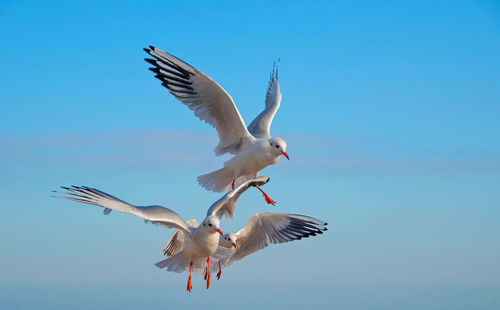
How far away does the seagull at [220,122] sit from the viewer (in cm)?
900

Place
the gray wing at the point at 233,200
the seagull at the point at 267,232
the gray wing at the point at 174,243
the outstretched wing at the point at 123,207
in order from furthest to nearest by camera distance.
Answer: the gray wing at the point at 174,243
the seagull at the point at 267,232
the gray wing at the point at 233,200
the outstretched wing at the point at 123,207

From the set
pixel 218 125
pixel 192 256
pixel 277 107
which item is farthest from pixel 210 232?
pixel 277 107

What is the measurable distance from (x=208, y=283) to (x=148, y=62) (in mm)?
2791

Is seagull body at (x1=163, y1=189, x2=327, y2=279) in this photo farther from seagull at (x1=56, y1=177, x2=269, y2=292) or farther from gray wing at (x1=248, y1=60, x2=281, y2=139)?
gray wing at (x1=248, y1=60, x2=281, y2=139)

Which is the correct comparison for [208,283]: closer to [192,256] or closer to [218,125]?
[192,256]

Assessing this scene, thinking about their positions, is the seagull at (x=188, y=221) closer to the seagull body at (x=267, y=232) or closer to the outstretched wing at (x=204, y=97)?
the seagull body at (x=267, y=232)

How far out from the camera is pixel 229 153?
30.9 feet

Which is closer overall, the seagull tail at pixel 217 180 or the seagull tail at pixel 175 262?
the seagull tail at pixel 175 262

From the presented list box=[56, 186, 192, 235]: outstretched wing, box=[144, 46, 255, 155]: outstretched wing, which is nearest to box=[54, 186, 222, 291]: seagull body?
box=[56, 186, 192, 235]: outstretched wing

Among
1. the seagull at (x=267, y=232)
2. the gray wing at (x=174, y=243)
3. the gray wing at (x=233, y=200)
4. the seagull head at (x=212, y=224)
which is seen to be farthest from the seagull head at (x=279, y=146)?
the gray wing at (x=174, y=243)

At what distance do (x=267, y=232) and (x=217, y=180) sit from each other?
0.97 m

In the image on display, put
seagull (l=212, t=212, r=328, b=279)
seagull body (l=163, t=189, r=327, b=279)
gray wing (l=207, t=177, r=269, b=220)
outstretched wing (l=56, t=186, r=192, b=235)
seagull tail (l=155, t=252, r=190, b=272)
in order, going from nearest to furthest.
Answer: outstretched wing (l=56, t=186, r=192, b=235)
seagull tail (l=155, t=252, r=190, b=272)
gray wing (l=207, t=177, r=269, b=220)
seagull body (l=163, t=189, r=327, b=279)
seagull (l=212, t=212, r=328, b=279)

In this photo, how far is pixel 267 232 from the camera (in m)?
9.15

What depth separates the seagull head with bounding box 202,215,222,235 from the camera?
8.05 meters
